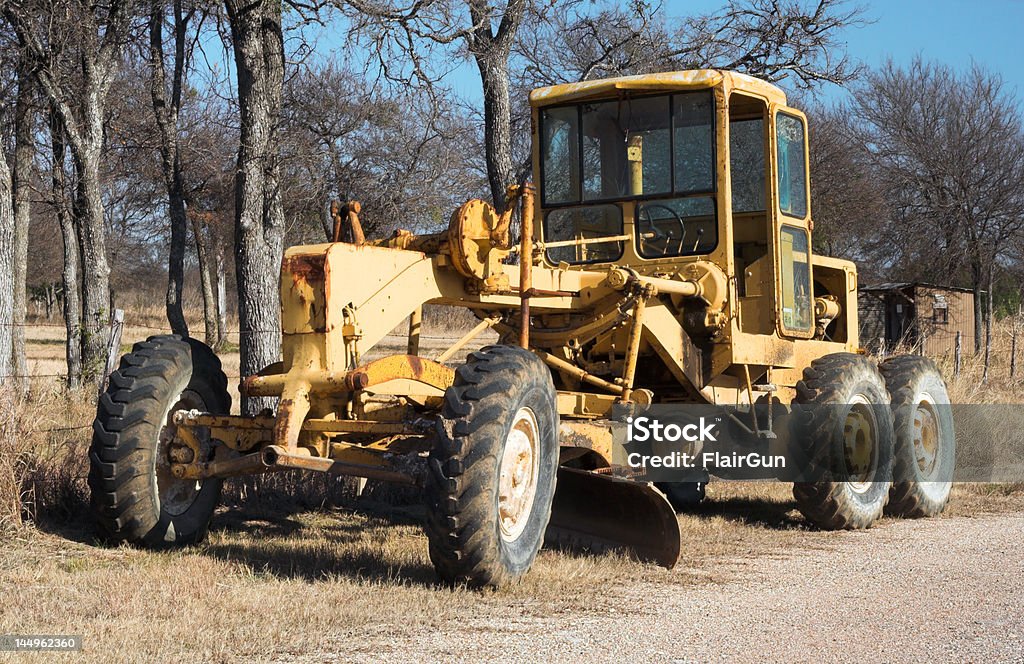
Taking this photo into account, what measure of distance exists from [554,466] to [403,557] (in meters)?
1.12

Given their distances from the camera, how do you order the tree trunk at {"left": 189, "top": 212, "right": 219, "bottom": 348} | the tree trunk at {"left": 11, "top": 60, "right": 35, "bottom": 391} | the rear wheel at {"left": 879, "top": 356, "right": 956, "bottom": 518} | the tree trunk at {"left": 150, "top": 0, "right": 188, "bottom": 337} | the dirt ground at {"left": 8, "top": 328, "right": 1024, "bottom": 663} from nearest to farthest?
the dirt ground at {"left": 8, "top": 328, "right": 1024, "bottom": 663}, the rear wheel at {"left": 879, "top": 356, "right": 956, "bottom": 518}, the tree trunk at {"left": 11, "top": 60, "right": 35, "bottom": 391}, the tree trunk at {"left": 150, "top": 0, "right": 188, "bottom": 337}, the tree trunk at {"left": 189, "top": 212, "right": 219, "bottom": 348}

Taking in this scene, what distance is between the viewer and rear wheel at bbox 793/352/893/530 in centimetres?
959

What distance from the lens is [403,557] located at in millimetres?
7621

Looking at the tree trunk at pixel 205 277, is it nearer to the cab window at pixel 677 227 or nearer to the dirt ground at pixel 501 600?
the cab window at pixel 677 227

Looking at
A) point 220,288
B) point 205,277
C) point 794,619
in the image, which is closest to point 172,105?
point 205,277

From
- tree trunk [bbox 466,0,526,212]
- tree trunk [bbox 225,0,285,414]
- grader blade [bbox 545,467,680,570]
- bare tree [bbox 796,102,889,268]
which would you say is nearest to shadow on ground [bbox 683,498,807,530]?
grader blade [bbox 545,467,680,570]

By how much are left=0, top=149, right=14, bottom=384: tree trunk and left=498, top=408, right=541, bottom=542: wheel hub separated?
6.88 m

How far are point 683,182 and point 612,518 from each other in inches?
109

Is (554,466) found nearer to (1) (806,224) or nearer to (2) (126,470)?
(2) (126,470)

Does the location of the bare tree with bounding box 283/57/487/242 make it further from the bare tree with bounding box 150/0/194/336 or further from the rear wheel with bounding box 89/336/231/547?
the rear wheel with bounding box 89/336/231/547

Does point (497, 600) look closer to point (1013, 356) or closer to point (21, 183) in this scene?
point (21, 183)

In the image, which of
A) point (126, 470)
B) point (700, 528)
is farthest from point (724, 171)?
point (126, 470)

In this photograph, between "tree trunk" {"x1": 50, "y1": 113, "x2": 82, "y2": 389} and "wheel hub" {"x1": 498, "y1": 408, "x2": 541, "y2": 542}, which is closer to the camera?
"wheel hub" {"x1": 498, "y1": 408, "x2": 541, "y2": 542}

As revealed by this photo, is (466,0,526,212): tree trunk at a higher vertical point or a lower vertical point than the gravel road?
higher
